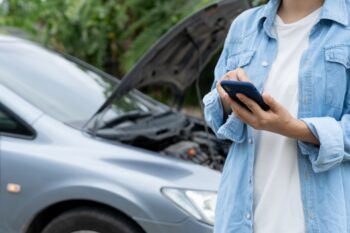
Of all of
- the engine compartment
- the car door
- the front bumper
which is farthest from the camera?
the engine compartment

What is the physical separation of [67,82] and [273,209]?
8.32 ft

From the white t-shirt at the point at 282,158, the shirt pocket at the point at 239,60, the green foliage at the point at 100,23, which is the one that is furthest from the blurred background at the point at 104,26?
the white t-shirt at the point at 282,158

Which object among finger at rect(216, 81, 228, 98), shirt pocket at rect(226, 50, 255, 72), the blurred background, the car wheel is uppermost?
the blurred background

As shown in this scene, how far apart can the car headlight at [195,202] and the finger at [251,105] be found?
4.68 ft

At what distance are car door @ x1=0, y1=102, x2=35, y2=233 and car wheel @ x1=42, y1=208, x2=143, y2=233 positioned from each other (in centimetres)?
24

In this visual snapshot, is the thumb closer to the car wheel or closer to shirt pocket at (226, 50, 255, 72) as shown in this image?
shirt pocket at (226, 50, 255, 72)

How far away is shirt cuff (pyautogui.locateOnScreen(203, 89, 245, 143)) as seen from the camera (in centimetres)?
179

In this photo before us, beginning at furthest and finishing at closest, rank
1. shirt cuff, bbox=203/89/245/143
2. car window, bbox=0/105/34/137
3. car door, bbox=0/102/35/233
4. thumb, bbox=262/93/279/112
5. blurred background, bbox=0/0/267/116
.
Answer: blurred background, bbox=0/0/267/116
car window, bbox=0/105/34/137
car door, bbox=0/102/35/233
shirt cuff, bbox=203/89/245/143
thumb, bbox=262/93/279/112

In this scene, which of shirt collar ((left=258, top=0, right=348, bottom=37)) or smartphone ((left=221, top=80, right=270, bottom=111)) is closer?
smartphone ((left=221, top=80, right=270, bottom=111))

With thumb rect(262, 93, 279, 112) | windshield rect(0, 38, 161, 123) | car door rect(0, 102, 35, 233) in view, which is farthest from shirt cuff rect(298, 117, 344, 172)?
windshield rect(0, 38, 161, 123)

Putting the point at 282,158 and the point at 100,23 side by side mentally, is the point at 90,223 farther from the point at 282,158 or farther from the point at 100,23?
the point at 100,23

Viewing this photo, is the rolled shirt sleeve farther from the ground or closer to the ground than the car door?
farther from the ground

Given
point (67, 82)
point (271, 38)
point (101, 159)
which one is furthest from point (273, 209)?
point (67, 82)

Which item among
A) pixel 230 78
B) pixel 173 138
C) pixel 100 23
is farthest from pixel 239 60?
pixel 100 23
